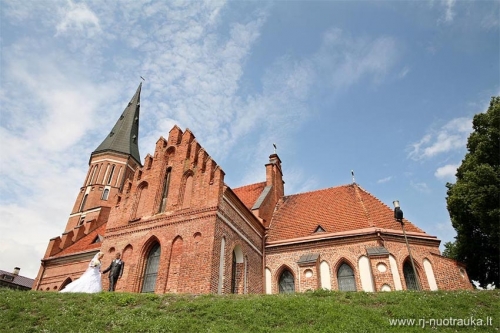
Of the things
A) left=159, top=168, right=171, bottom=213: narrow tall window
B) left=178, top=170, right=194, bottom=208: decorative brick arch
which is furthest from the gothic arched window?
left=178, top=170, right=194, bottom=208: decorative brick arch

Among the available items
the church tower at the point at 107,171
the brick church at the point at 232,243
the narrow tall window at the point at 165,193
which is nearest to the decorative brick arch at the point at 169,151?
the brick church at the point at 232,243

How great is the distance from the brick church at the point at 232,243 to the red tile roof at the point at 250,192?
128 centimetres

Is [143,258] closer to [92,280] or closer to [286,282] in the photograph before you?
[92,280]

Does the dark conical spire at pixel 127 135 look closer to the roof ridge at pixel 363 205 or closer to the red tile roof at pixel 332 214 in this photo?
the red tile roof at pixel 332 214

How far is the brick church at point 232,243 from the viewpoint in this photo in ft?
46.7

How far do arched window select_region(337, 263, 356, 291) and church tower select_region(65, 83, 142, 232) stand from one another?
73.3 feet

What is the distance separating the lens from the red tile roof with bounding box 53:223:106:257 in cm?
2033

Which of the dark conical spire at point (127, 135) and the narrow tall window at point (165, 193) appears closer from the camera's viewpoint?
the narrow tall window at point (165, 193)

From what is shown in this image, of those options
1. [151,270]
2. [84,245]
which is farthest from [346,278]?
[84,245]

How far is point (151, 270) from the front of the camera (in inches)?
585

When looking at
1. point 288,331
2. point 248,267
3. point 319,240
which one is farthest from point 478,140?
point 288,331

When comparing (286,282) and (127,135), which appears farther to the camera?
(127,135)

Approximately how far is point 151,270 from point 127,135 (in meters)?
28.7

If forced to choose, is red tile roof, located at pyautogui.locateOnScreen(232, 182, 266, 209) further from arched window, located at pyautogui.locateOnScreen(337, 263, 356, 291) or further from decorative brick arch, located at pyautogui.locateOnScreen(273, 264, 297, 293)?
arched window, located at pyautogui.locateOnScreen(337, 263, 356, 291)
